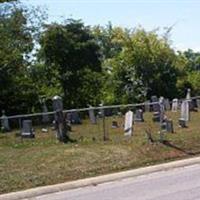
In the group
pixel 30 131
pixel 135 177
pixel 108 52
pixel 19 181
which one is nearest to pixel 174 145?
pixel 135 177

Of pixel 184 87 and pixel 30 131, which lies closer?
pixel 30 131

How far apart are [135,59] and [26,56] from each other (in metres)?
11.8

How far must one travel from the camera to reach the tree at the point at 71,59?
46344 millimetres

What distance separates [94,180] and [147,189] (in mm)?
1916

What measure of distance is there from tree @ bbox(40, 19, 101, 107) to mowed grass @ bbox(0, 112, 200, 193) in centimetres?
2681

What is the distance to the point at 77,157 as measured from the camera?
53.5 feet

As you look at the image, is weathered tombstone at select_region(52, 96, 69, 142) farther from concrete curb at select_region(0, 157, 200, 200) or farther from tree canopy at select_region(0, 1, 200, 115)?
tree canopy at select_region(0, 1, 200, 115)

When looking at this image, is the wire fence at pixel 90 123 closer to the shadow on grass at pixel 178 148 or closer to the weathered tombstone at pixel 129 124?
the weathered tombstone at pixel 129 124

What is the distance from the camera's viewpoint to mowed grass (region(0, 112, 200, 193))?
14453mm

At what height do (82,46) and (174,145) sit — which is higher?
(82,46)

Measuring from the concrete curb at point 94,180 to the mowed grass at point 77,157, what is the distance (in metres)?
0.45

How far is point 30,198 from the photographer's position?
1264 cm

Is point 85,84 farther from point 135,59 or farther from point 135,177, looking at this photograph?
point 135,177

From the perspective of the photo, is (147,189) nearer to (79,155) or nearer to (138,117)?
(79,155)
